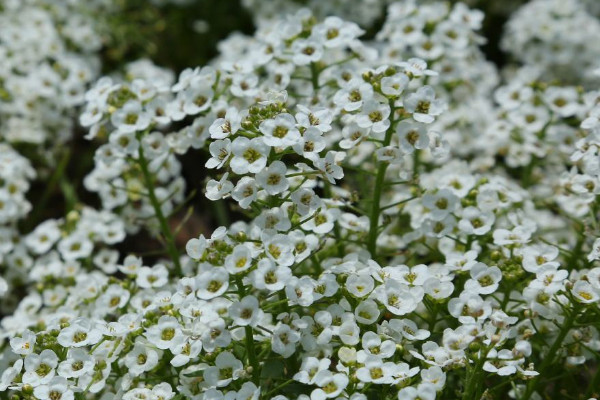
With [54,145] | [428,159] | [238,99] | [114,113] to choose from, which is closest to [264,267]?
[114,113]

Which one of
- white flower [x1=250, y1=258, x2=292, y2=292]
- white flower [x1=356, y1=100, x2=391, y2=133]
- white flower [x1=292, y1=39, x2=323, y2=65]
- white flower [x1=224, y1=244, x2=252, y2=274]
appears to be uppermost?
→ white flower [x1=292, y1=39, x2=323, y2=65]

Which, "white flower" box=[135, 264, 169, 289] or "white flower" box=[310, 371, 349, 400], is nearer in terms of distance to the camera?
"white flower" box=[310, 371, 349, 400]

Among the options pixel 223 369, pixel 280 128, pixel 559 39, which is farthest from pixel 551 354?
pixel 559 39

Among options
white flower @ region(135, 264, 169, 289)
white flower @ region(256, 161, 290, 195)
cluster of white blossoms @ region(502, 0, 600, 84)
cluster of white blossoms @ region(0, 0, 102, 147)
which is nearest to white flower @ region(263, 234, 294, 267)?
white flower @ region(256, 161, 290, 195)

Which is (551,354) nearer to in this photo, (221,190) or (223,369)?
(223,369)

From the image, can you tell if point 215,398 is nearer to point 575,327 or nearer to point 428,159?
point 575,327

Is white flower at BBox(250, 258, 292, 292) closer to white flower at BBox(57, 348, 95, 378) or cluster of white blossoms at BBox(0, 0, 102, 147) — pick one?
white flower at BBox(57, 348, 95, 378)

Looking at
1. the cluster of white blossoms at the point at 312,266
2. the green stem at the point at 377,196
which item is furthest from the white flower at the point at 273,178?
the green stem at the point at 377,196

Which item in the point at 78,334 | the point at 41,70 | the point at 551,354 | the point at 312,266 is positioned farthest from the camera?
the point at 41,70
